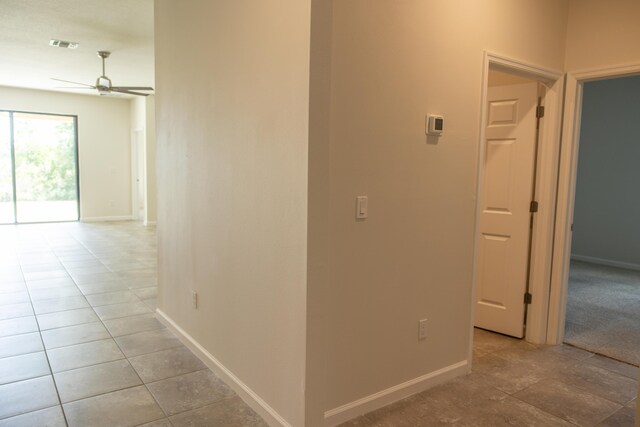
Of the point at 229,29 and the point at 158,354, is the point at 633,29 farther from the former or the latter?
the point at 158,354

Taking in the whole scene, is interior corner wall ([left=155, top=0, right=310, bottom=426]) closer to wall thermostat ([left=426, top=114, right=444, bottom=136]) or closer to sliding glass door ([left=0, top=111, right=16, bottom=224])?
wall thermostat ([left=426, top=114, right=444, bottom=136])

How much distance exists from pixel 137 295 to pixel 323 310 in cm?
315

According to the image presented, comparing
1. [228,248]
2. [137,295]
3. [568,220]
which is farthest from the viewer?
[137,295]

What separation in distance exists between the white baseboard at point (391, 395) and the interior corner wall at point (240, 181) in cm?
28

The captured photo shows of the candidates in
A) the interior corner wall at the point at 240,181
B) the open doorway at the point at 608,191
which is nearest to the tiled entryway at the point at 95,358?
the interior corner wall at the point at 240,181

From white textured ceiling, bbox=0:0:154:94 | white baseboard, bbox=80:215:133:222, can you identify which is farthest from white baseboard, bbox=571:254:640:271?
white baseboard, bbox=80:215:133:222

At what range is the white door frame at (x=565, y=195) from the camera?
3273 mm

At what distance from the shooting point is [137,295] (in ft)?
14.9

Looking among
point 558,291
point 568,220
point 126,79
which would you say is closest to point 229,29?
point 568,220

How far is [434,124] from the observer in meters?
2.53

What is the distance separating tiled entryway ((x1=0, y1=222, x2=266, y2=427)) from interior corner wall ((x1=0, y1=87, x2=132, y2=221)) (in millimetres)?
4364

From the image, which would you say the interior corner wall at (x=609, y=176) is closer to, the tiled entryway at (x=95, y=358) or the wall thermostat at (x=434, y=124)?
the wall thermostat at (x=434, y=124)

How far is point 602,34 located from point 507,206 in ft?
4.49

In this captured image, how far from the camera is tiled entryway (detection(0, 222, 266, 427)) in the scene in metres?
2.37
